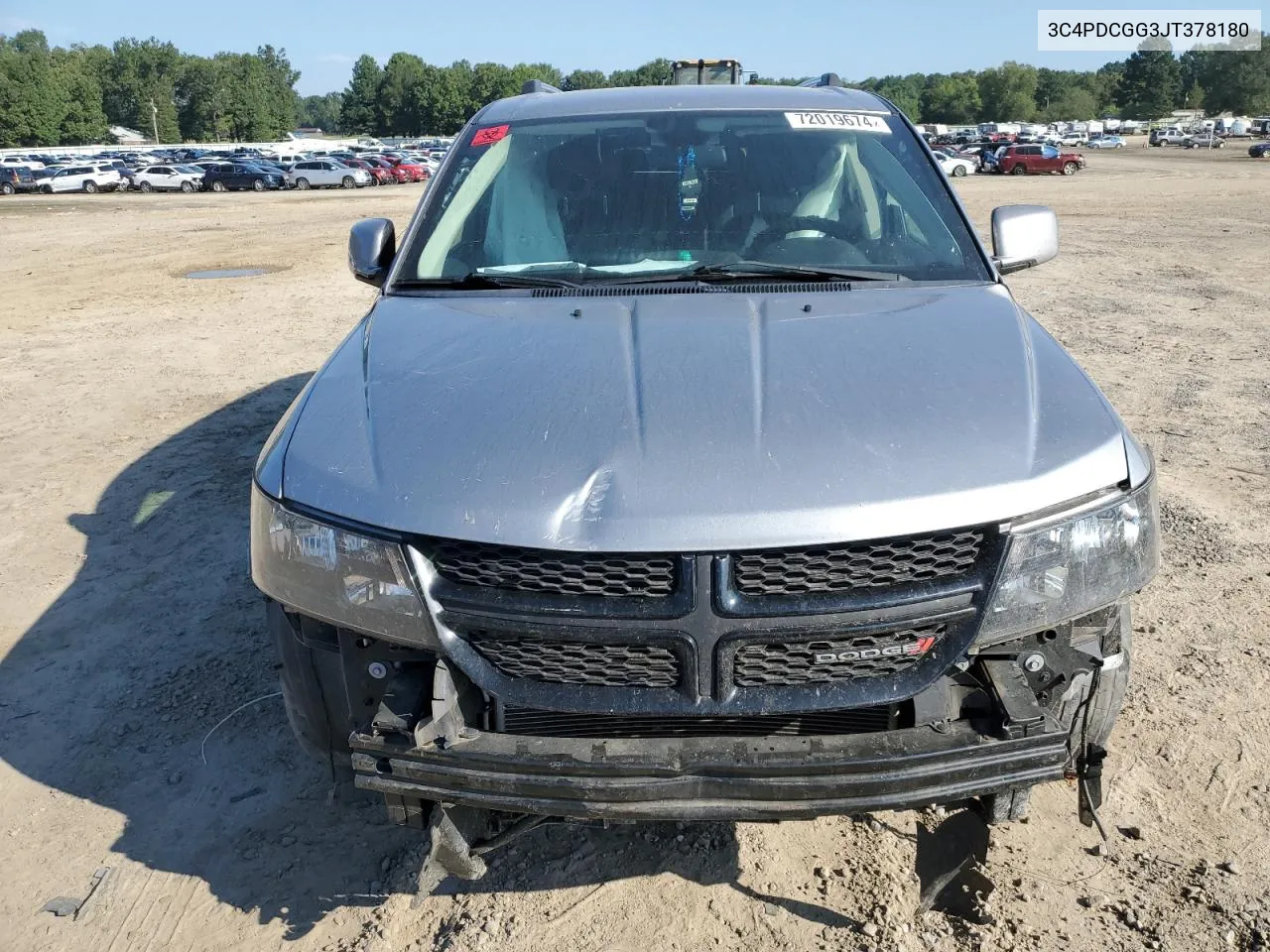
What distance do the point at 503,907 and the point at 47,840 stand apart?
139 cm

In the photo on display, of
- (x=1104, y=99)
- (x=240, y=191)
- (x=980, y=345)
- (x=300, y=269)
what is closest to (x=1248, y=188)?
(x=300, y=269)

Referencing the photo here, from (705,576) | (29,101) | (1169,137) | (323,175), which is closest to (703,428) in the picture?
(705,576)

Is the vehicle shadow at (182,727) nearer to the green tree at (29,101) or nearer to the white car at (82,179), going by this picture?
the white car at (82,179)

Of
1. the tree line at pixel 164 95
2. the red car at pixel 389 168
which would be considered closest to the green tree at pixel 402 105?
the tree line at pixel 164 95

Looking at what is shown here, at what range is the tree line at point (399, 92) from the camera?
110812mm

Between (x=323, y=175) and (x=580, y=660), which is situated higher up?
(x=323, y=175)

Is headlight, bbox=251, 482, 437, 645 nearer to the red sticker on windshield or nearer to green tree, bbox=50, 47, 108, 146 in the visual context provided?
the red sticker on windshield

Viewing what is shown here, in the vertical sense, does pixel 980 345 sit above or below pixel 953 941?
above

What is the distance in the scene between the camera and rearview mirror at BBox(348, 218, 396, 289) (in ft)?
12.4

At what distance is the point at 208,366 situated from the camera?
341 inches

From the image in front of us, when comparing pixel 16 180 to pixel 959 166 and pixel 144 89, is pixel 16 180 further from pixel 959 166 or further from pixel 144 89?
pixel 144 89

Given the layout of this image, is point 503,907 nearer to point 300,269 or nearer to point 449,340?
point 449,340

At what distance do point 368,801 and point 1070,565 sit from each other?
2098mm

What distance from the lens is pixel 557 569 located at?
2139 millimetres
